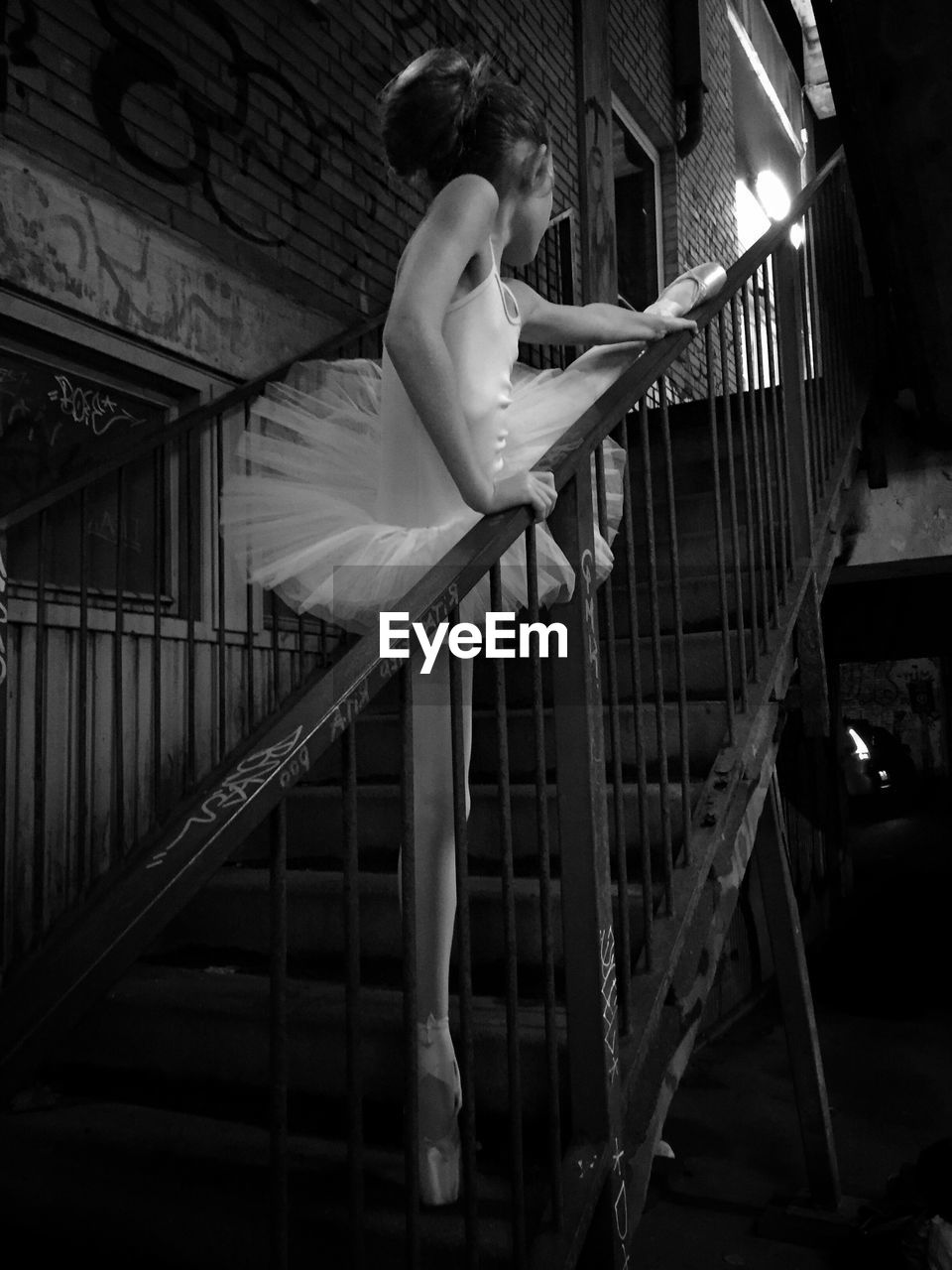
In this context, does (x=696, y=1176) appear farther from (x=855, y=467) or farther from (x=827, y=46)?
(x=827, y=46)

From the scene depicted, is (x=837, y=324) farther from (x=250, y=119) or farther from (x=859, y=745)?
(x=859, y=745)

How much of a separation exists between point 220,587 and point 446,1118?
214cm

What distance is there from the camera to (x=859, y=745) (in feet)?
52.2

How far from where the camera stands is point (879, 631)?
20.8 feet

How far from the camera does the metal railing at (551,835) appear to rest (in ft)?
3.36

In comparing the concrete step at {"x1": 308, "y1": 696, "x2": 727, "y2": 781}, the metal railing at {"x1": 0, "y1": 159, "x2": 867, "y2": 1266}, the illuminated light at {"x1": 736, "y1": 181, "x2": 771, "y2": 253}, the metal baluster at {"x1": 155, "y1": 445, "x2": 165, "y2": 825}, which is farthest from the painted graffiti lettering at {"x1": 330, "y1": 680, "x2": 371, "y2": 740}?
the illuminated light at {"x1": 736, "y1": 181, "x2": 771, "y2": 253}

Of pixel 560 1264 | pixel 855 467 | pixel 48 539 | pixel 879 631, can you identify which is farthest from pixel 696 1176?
pixel 879 631

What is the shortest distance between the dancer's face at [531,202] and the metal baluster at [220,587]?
164cm

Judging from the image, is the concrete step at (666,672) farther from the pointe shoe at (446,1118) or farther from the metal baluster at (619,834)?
the pointe shoe at (446,1118)

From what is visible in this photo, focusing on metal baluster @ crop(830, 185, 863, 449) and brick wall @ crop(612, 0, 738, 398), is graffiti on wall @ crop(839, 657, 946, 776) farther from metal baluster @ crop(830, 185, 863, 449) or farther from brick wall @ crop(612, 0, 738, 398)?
metal baluster @ crop(830, 185, 863, 449)

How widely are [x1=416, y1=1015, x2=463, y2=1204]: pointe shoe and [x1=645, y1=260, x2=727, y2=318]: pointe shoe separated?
5.46ft

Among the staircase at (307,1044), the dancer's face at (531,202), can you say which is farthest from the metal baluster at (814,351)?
the dancer's face at (531,202)

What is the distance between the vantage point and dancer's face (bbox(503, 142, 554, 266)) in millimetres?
1800

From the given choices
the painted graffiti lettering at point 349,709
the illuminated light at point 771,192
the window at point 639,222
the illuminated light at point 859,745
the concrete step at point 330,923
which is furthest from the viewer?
the illuminated light at point 859,745
